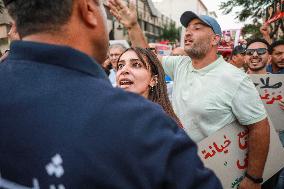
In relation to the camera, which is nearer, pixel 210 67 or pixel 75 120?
pixel 75 120

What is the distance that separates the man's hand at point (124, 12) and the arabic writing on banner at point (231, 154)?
41.1 inches

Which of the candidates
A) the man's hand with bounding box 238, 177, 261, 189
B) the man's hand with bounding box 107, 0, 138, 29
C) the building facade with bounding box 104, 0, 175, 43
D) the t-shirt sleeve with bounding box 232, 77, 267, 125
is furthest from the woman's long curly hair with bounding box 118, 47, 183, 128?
the building facade with bounding box 104, 0, 175, 43

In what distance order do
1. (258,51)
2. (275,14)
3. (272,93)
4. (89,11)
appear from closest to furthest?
(89,11) → (272,93) → (258,51) → (275,14)

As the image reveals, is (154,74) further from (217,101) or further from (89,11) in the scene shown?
(89,11)

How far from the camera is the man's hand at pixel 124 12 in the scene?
230cm

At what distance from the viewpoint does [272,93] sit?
10.9 feet

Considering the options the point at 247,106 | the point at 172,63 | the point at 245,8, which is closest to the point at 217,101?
the point at 247,106

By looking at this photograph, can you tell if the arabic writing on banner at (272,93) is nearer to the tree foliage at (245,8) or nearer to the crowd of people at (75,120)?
the crowd of people at (75,120)

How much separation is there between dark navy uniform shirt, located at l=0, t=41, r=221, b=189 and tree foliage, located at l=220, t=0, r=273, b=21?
17.9 m

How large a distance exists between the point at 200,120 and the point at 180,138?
1.78m

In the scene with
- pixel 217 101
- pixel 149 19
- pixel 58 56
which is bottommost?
pixel 217 101

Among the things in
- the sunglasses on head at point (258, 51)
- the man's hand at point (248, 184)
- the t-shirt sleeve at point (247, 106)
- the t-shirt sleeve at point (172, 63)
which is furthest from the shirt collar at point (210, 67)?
the sunglasses on head at point (258, 51)

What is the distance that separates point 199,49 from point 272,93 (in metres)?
1.01

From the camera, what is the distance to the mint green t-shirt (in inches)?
97.7
